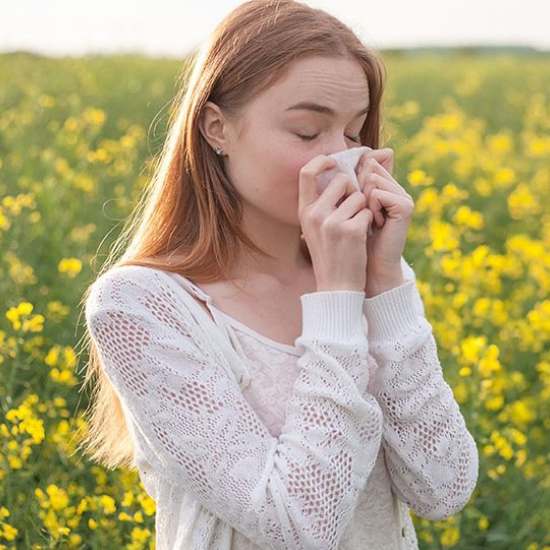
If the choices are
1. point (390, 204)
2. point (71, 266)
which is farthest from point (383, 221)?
point (71, 266)

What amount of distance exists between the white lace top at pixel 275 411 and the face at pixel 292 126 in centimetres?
17

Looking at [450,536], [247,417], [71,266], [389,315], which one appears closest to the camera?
[247,417]

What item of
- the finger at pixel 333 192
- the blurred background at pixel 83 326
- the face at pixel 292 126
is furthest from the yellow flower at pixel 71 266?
the finger at pixel 333 192

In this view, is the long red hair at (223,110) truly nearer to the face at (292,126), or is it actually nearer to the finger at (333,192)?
the face at (292,126)

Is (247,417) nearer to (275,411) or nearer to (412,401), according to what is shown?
(275,411)

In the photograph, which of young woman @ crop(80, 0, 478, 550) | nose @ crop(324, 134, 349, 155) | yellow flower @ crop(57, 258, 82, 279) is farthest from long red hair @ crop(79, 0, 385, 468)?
yellow flower @ crop(57, 258, 82, 279)

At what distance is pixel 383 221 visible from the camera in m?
1.70

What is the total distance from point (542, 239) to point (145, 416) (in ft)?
13.6

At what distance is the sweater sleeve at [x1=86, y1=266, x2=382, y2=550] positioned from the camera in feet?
5.11

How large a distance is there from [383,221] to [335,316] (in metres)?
0.17

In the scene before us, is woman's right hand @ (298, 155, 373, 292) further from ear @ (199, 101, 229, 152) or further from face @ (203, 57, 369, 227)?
ear @ (199, 101, 229, 152)

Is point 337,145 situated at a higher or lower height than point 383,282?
higher

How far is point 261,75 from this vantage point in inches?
66.4

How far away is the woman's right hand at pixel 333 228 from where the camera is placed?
1.63 meters
